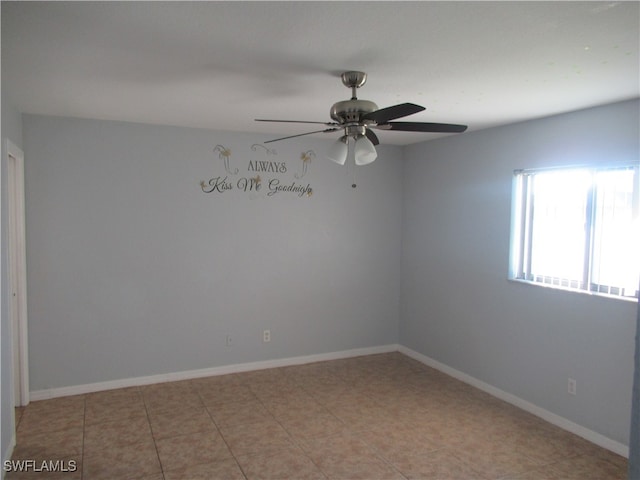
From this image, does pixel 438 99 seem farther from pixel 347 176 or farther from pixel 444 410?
pixel 444 410

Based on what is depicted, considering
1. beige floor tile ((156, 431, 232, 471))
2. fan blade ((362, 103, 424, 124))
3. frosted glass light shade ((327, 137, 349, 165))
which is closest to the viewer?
fan blade ((362, 103, 424, 124))

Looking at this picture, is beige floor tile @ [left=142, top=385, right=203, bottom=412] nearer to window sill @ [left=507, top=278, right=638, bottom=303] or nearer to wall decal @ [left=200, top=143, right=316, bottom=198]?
wall decal @ [left=200, top=143, right=316, bottom=198]

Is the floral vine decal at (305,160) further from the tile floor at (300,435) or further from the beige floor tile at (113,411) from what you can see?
the beige floor tile at (113,411)

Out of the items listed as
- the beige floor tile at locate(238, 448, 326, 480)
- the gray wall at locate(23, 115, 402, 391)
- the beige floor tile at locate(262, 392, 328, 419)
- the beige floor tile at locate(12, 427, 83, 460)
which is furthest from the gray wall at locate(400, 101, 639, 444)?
the beige floor tile at locate(12, 427, 83, 460)

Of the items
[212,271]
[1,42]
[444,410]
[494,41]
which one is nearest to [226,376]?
[212,271]

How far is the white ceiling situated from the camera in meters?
1.78

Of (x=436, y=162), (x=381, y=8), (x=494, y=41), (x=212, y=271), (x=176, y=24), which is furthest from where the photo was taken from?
(x=436, y=162)

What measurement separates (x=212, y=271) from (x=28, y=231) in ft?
5.08

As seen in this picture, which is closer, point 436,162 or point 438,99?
point 438,99

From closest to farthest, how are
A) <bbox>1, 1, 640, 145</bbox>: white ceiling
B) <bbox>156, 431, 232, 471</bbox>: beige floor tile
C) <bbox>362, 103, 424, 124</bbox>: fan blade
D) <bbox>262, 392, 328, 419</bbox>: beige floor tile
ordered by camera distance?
<bbox>1, 1, 640, 145</bbox>: white ceiling, <bbox>362, 103, 424, 124</bbox>: fan blade, <bbox>156, 431, 232, 471</bbox>: beige floor tile, <bbox>262, 392, 328, 419</bbox>: beige floor tile

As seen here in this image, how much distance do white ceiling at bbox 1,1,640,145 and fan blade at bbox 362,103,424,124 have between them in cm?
26

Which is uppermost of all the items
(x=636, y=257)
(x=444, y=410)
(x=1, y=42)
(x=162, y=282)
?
(x=1, y=42)

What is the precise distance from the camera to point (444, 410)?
3.82m

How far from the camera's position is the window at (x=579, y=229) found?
3.14 m
